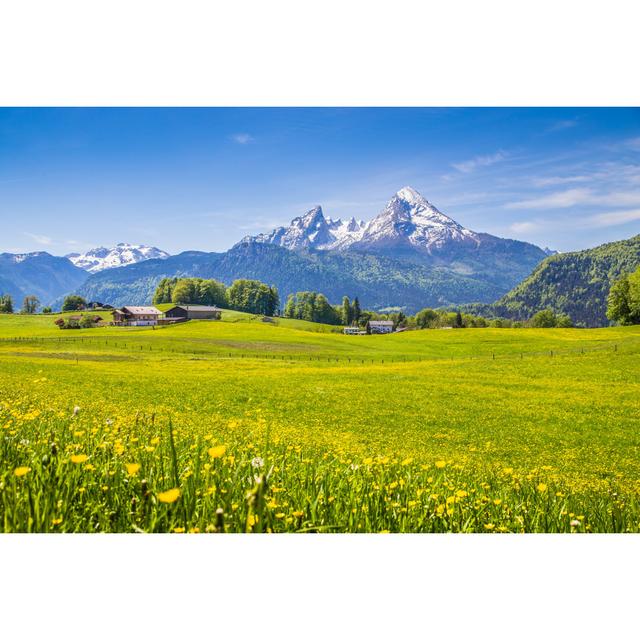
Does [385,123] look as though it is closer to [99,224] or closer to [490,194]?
[490,194]

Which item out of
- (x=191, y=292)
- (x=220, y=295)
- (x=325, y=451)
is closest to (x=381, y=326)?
(x=220, y=295)

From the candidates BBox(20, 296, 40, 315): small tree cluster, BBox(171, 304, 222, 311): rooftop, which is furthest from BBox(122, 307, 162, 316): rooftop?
BBox(20, 296, 40, 315): small tree cluster

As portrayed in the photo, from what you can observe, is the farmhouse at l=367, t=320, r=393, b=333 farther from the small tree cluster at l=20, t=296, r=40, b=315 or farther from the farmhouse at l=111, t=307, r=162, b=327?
the small tree cluster at l=20, t=296, r=40, b=315

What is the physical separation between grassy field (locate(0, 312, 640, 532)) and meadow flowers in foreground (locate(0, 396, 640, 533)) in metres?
0.02

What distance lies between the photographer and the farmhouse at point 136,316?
74750 mm

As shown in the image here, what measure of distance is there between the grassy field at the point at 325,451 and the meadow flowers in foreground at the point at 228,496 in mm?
16

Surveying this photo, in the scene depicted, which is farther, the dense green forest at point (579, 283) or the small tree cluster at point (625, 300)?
the small tree cluster at point (625, 300)

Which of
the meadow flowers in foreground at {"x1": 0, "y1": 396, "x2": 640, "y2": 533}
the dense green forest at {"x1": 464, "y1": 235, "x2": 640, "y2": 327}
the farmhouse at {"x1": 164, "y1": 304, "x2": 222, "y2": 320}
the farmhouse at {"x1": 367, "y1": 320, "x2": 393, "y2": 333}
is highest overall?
the dense green forest at {"x1": 464, "y1": 235, "x2": 640, "y2": 327}

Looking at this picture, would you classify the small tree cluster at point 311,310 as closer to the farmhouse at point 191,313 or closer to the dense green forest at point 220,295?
the dense green forest at point 220,295

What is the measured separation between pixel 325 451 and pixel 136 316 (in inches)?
3041

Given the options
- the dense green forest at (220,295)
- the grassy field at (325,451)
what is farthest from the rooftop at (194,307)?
the grassy field at (325,451)

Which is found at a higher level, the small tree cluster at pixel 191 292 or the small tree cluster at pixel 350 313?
the small tree cluster at pixel 191 292

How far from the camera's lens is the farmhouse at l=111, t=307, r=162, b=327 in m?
74.8
